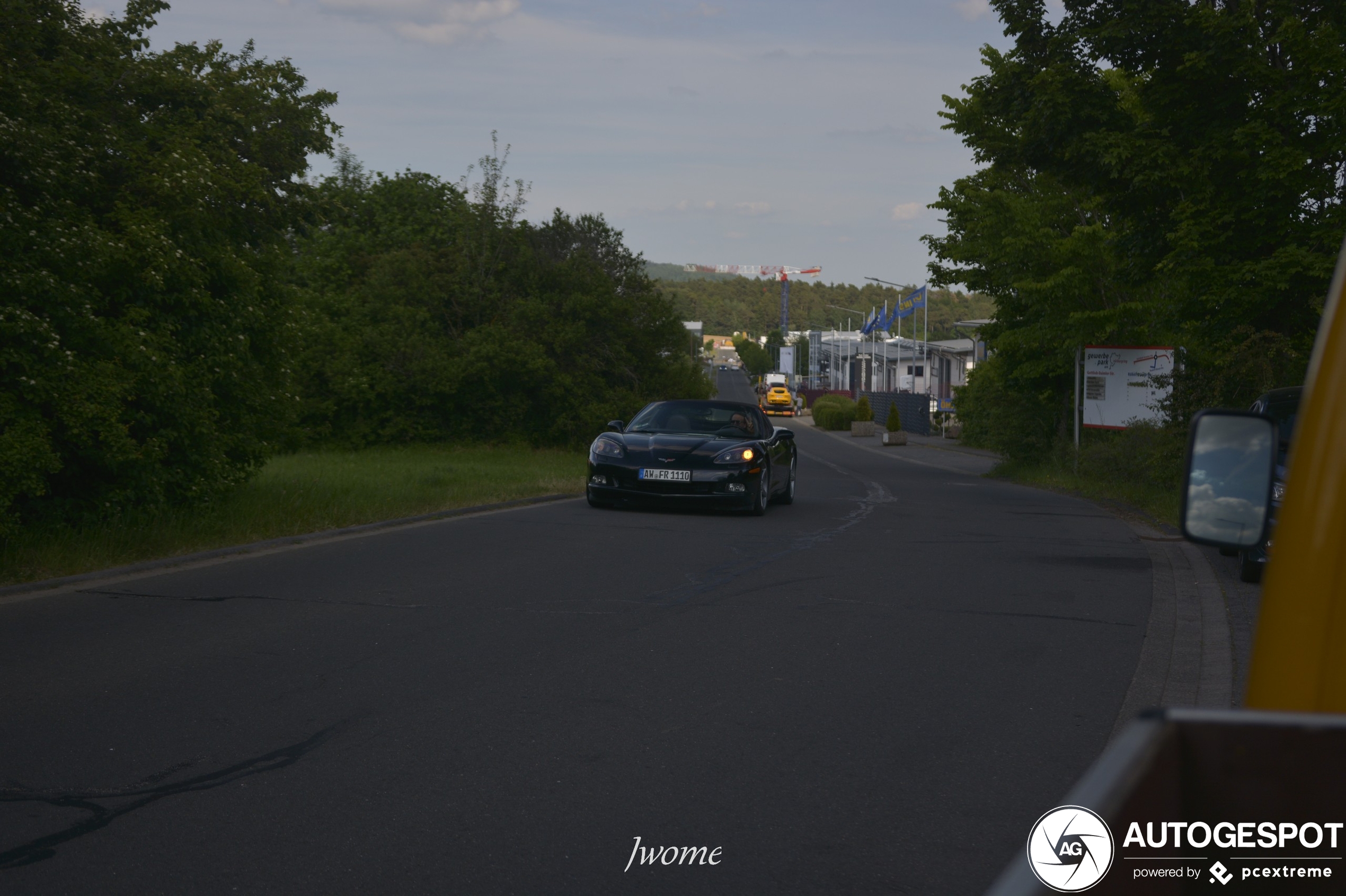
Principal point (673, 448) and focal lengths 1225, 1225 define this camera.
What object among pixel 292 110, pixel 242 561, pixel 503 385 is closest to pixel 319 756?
pixel 242 561

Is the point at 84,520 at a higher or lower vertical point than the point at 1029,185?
lower

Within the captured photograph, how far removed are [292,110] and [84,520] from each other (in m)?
12.1

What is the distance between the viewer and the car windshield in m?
15.8

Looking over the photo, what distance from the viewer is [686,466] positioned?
48.1 ft

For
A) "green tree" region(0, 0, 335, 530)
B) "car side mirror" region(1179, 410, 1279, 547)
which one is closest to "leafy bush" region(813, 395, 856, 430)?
"green tree" region(0, 0, 335, 530)

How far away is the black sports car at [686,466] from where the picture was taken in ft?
48.1

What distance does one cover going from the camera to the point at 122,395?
420 inches

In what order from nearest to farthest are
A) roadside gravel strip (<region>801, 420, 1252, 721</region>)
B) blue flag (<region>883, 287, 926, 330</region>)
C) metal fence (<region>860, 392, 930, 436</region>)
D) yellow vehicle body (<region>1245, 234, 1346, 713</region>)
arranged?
yellow vehicle body (<region>1245, 234, 1346, 713</region>) < roadside gravel strip (<region>801, 420, 1252, 721</region>) < blue flag (<region>883, 287, 926, 330</region>) < metal fence (<region>860, 392, 930, 436</region>)

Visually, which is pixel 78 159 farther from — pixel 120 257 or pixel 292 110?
pixel 292 110

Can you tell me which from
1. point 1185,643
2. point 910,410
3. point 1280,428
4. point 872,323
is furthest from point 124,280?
point 872,323

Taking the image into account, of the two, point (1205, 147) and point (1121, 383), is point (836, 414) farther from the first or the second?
point (1205, 147)

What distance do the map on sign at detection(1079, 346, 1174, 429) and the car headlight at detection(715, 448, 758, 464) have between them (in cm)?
1119

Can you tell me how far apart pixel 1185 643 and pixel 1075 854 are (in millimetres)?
6636

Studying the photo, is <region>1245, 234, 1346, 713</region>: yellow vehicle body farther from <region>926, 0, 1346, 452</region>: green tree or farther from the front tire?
<region>926, 0, 1346, 452</region>: green tree
